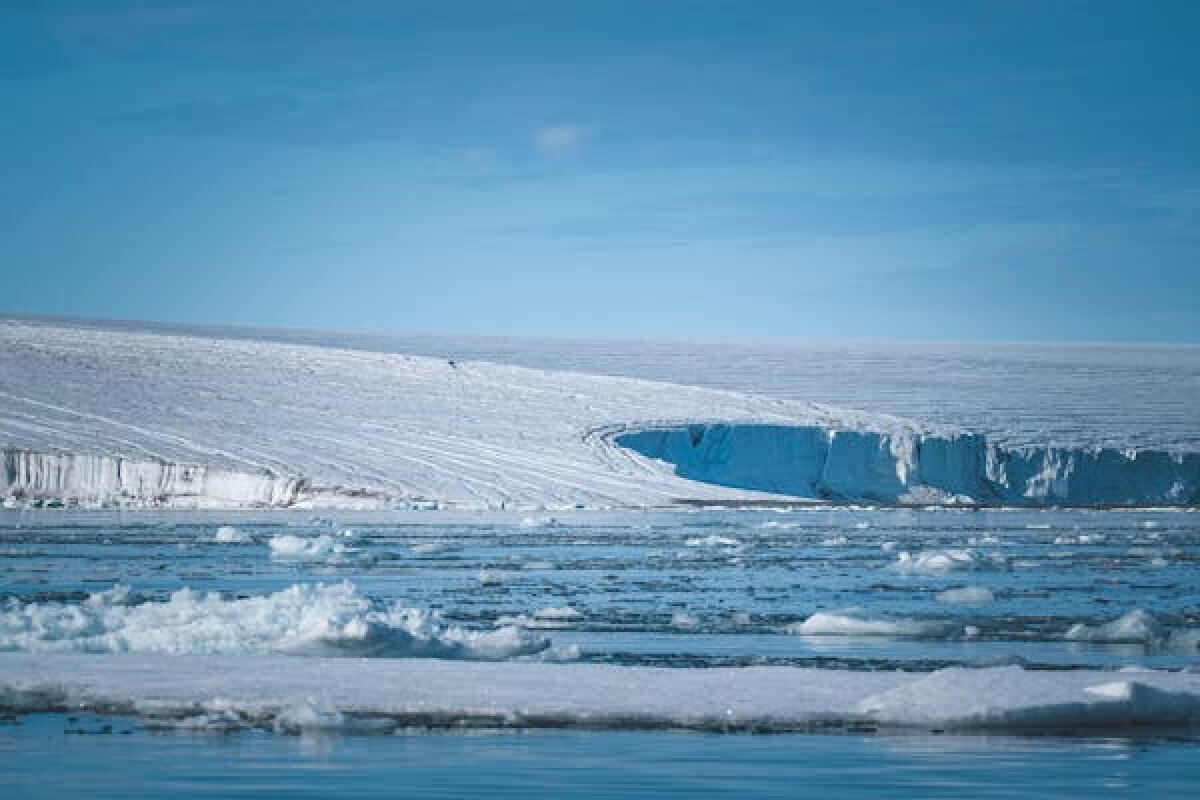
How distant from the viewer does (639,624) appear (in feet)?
31.9

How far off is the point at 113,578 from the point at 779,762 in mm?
9354

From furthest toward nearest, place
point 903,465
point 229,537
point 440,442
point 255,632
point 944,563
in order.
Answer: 1. point 903,465
2. point 440,442
3. point 229,537
4. point 944,563
5. point 255,632

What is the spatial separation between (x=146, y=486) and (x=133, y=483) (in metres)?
0.23

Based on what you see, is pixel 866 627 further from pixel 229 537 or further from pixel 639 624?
pixel 229 537

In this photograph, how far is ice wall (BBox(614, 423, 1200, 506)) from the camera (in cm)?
3625

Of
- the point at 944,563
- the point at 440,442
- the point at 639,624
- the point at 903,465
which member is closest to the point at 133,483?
the point at 440,442

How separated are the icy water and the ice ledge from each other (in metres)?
6.27

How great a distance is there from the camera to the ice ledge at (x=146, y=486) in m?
30.2

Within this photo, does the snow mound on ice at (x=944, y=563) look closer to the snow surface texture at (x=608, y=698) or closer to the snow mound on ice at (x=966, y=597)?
the snow mound on ice at (x=966, y=597)

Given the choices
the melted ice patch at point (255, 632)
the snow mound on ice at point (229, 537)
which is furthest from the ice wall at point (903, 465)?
the melted ice patch at point (255, 632)

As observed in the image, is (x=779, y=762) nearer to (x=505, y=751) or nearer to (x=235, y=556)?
(x=505, y=751)

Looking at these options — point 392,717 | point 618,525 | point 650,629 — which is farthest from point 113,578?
point 618,525

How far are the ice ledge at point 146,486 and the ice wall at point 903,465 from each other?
7.96m

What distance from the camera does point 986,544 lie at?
20062mm
